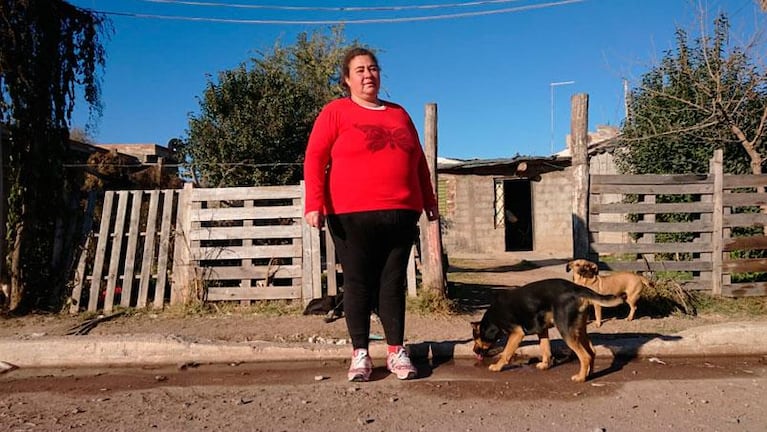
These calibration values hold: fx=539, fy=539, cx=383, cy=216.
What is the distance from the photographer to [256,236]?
22.0 feet

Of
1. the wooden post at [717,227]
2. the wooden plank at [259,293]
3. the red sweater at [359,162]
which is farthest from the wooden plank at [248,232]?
the wooden post at [717,227]

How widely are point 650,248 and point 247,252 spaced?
511 centimetres

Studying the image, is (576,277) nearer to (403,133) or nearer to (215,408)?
(403,133)

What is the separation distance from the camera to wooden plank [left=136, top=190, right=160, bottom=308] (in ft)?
21.4

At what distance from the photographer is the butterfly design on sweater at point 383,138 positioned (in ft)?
10.5

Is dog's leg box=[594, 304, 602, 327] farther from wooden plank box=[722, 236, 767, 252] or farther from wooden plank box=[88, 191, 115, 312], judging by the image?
wooden plank box=[88, 191, 115, 312]

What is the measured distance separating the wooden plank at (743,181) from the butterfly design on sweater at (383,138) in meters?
5.66

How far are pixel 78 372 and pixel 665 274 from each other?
24.3 feet

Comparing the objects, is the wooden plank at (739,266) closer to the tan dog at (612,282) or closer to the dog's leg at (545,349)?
the tan dog at (612,282)

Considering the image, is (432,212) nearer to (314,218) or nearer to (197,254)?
(314,218)

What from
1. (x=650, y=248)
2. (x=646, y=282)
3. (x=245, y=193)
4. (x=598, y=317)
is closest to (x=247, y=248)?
(x=245, y=193)

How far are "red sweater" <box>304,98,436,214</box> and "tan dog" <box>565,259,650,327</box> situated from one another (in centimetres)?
317

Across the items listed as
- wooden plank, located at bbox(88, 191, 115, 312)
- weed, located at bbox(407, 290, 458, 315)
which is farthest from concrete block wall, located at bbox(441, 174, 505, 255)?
wooden plank, located at bbox(88, 191, 115, 312)

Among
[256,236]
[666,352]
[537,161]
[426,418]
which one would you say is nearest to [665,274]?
[666,352]
